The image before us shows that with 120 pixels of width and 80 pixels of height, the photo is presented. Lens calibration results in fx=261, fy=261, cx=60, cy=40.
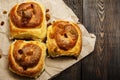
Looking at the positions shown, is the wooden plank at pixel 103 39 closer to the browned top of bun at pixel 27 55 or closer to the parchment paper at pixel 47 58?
the parchment paper at pixel 47 58

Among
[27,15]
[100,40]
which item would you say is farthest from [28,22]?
[100,40]

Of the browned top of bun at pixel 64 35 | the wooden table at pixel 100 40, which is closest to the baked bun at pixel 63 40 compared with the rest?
the browned top of bun at pixel 64 35

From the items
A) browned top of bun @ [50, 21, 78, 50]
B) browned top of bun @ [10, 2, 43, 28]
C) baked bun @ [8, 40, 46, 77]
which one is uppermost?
browned top of bun @ [10, 2, 43, 28]

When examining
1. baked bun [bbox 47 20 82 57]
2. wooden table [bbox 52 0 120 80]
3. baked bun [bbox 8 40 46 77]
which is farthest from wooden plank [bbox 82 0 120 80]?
baked bun [bbox 8 40 46 77]

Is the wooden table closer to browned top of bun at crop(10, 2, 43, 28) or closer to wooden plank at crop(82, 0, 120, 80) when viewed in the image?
wooden plank at crop(82, 0, 120, 80)

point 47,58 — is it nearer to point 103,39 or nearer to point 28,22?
point 28,22

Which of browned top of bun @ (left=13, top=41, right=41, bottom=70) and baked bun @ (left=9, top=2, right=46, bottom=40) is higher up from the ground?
baked bun @ (left=9, top=2, right=46, bottom=40)

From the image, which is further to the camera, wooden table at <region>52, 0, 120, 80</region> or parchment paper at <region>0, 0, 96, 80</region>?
wooden table at <region>52, 0, 120, 80</region>
